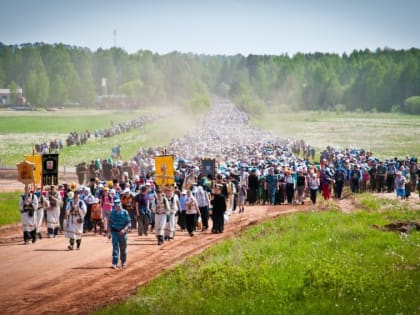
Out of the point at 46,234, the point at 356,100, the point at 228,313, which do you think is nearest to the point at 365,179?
the point at 46,234

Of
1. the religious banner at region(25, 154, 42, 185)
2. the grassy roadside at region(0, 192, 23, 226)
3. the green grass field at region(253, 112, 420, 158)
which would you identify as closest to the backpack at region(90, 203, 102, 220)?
the religious banner at region(25, 154, 42, 185)

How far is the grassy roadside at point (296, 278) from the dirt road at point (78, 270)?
917mm

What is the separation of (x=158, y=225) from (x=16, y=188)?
22296mm

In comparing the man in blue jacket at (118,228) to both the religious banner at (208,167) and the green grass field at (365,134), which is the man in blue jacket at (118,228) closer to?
the religious banner at (208,167)

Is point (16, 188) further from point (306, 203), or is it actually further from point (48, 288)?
point (48, 288)

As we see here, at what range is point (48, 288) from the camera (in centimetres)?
1563

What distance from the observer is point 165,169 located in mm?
23422

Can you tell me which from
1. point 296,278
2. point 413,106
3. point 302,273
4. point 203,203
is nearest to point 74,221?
point 203,203

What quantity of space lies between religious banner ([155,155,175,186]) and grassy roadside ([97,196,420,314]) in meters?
4.35

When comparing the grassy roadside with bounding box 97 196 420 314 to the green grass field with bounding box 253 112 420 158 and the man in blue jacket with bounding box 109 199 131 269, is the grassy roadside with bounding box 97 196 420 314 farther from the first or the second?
the green grass field with bounding box 253 112 420 158

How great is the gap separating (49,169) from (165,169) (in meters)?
4.38

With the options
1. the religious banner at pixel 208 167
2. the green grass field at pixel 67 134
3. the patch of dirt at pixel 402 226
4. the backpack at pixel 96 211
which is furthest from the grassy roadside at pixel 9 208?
the green grass field at pixel 67 134

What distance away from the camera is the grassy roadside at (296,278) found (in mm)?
13203

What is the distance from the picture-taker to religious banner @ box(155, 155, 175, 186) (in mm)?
23500
